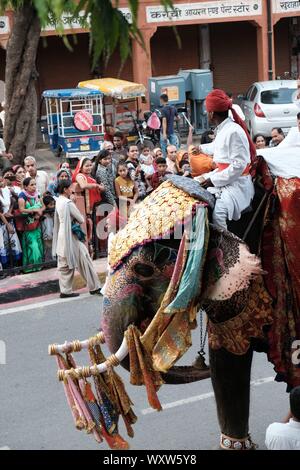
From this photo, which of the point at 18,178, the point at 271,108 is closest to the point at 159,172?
the point at 18,178

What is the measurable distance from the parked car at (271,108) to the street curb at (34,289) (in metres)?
10.8

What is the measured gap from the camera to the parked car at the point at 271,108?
69.7 feet

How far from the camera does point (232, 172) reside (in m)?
5.72

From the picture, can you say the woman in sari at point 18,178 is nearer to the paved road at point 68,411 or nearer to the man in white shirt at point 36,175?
the man in white shirt at point 36,175

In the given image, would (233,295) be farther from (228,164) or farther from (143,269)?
(228,164)

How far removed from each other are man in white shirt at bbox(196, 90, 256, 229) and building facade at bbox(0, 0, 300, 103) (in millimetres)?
18068

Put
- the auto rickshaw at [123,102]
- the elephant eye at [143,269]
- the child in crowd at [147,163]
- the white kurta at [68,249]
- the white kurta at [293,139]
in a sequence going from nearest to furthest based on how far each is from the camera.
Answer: the elephant eye at [143,269] < the white kurta at [293,139] < the white kurta at [68,249] < the child in crowd at [147,163] < the auto rickshaw at [123,102]

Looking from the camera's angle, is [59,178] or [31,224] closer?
[31,224]

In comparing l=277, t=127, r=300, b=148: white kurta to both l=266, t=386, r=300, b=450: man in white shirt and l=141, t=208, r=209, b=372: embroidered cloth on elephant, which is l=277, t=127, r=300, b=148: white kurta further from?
l=266, t=386, r=300, b=450: man in white shirt

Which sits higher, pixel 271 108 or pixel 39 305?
pixel 271 108

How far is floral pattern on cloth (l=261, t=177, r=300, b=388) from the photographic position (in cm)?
559

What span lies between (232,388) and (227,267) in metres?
1.05

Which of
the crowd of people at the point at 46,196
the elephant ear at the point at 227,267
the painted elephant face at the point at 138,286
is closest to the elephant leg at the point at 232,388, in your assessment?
the elephant ear at the point at 227,267
